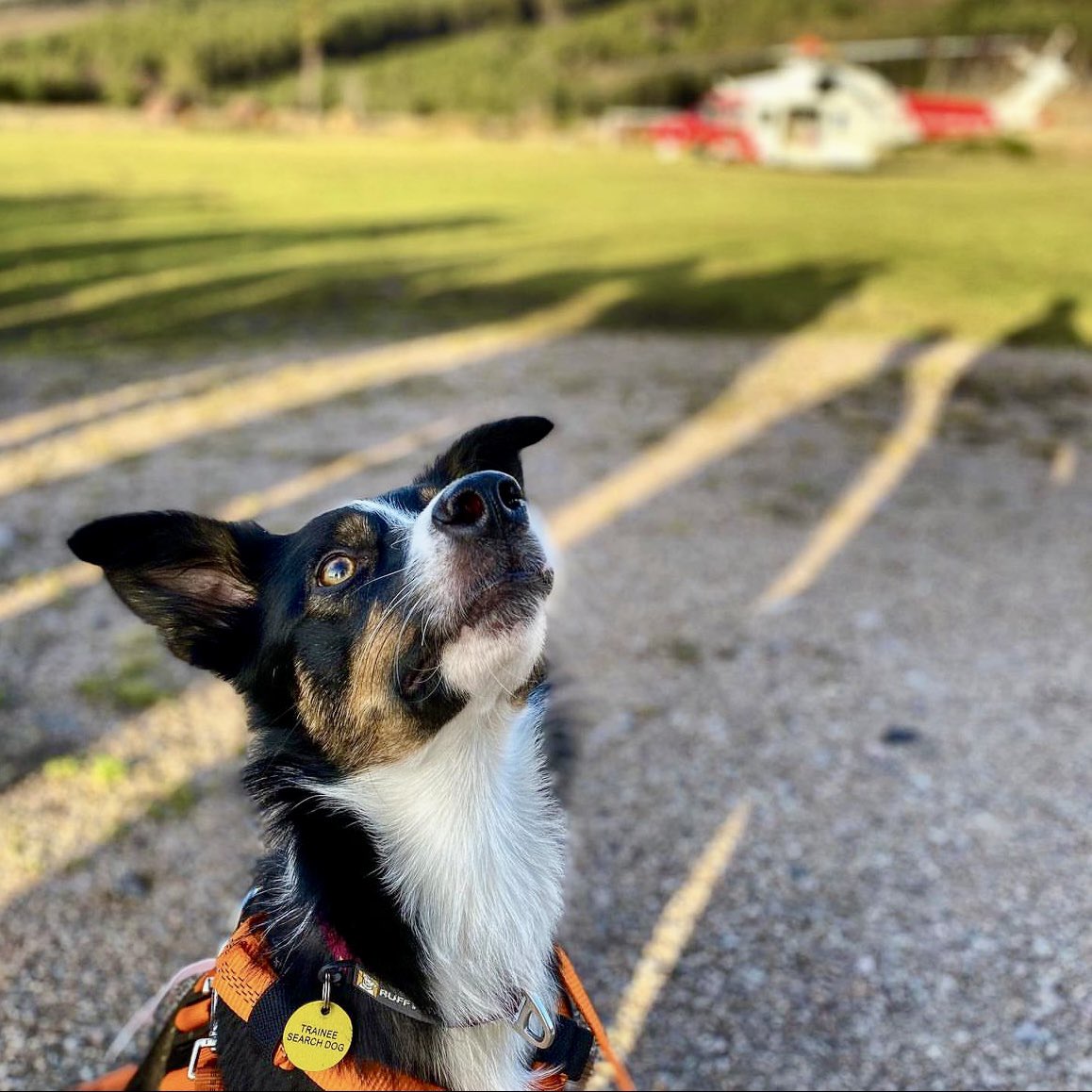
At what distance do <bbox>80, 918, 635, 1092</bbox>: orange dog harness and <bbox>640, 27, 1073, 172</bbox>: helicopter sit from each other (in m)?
46.6

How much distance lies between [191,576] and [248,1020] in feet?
3.50

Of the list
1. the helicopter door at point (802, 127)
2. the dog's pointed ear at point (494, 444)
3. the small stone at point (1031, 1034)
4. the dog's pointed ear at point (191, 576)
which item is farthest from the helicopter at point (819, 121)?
the dog's pointed ear at point (191, 576)

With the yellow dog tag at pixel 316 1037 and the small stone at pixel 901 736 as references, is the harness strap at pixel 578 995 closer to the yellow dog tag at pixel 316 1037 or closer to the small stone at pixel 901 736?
the yellow dog tag at pixel 316 1037

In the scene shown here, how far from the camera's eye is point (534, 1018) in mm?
2441

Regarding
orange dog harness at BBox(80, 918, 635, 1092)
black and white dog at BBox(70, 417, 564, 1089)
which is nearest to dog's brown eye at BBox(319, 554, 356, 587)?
black and white dog at BBox(70, 417, 564, 1089)

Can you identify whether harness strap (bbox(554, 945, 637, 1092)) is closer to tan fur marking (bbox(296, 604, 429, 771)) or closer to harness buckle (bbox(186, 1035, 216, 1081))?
tan fur marking (bbox(296, 604, 429, 771))

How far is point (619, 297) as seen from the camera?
15.4 metres

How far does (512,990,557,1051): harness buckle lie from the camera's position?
237 centimetres

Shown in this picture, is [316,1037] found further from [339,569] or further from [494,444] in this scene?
[494,444]

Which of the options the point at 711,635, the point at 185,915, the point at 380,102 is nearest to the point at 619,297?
the point at 711,635

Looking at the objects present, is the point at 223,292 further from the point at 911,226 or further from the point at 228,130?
the point at 228,130

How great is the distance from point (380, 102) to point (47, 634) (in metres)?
71.4

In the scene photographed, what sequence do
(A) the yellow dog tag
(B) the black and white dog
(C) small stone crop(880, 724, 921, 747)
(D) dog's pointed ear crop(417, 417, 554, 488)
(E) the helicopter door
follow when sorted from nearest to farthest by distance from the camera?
(A) the yellow dog tag, (B) the black and white dog, (D) dog's pointed ear crop(417, 417, 554, 488), (C) small stone crop(880, 724, 921, 747), (E) the helicopter door

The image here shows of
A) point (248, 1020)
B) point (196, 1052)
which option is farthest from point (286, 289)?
point (248, 1020)
